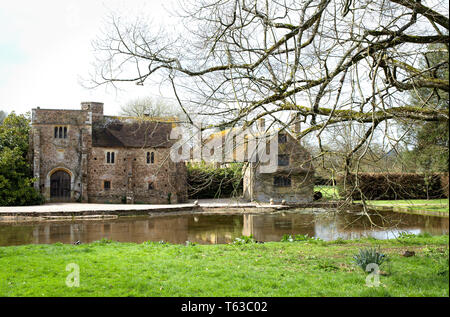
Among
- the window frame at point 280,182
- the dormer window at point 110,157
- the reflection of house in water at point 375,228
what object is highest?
the dormer window at point 110,157

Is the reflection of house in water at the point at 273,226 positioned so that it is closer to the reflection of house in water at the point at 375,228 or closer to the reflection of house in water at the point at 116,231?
the reflection of house in water at the point at 375,228

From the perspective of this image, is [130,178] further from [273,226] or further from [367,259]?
[367,259]

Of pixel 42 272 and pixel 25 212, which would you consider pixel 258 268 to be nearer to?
pixel 42 272

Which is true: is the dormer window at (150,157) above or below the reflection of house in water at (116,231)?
above

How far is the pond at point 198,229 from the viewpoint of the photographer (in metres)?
15.5

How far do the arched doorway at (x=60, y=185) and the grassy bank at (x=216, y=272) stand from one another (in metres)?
22.3

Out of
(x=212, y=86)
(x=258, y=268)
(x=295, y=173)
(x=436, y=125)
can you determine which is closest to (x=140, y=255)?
(x=258, y=268)

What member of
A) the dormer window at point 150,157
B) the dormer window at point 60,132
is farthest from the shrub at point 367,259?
the dormer window at point 60,132

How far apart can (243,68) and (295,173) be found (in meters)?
24.6

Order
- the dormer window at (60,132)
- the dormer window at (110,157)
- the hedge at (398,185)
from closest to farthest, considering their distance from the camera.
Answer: the hedge at (398,185) → the dormer window at (60,132) → the dormer window at (110,157)

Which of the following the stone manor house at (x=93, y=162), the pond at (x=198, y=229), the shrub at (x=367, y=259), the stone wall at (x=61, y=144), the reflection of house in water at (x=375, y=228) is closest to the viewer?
the shrub at (x=367, y=259)

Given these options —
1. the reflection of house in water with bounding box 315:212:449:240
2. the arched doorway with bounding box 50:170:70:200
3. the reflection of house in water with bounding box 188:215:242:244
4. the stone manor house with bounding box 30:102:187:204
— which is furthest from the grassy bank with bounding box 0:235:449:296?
the arched doorway with bounding box 50:170:70:200

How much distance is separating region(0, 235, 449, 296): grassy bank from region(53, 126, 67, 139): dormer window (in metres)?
22.9

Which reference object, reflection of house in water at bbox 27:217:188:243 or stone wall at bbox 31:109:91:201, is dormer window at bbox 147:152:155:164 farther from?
reflection of house in water at bbox 27:217:188:243
